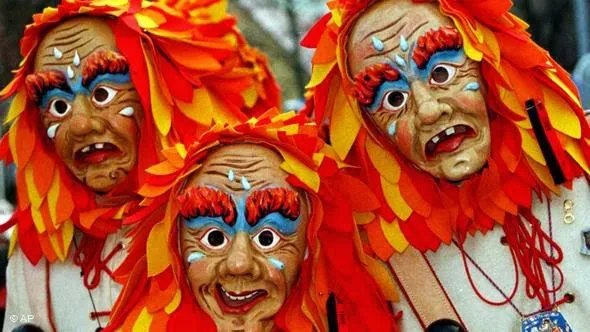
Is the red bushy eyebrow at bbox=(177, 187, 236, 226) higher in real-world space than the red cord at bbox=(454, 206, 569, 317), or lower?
higher

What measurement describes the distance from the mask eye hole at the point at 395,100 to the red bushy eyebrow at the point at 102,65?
2.51 ft

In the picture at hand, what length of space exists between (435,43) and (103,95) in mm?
952

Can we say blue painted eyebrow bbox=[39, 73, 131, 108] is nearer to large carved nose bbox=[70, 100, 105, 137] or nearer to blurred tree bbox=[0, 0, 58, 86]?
large carved nose bbox=[70, 100, 105, 137]

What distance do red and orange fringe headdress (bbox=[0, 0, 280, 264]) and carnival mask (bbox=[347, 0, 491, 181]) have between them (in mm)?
615

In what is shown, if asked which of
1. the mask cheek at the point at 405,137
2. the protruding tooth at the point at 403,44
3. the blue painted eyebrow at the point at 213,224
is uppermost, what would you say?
the protruding tooth at the point at 403,44

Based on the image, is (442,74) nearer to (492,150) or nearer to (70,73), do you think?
(492,150)

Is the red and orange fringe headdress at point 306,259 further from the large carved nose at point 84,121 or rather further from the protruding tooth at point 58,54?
the protruding tooth at point 58,54

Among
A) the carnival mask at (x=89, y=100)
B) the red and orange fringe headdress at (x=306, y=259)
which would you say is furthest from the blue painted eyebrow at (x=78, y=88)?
the red and orange fringe headdress at (x=306, y=259)

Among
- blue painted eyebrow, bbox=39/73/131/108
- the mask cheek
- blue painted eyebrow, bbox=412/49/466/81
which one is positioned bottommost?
blue painted eyebrow, bbox=39/73/131/108

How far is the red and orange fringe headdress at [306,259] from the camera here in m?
2.63

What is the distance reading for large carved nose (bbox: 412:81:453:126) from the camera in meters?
2.60

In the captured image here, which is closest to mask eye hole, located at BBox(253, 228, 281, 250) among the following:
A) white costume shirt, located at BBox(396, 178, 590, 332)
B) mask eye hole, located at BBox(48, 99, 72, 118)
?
white costume shirt, located at BBox(396, 178, 590, 332)

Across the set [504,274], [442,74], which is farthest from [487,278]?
[442,74]

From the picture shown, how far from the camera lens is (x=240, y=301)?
2596mm
